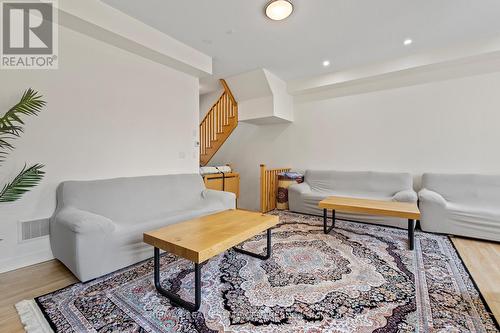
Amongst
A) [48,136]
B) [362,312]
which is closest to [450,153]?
[362,312]

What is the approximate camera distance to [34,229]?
2285 millimetres

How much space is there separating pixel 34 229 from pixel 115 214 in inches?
28.4

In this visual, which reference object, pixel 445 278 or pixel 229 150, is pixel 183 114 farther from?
pixel 445 278

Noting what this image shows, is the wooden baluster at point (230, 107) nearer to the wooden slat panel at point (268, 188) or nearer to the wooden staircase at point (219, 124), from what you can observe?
the wooden staircase at point (219, 124)

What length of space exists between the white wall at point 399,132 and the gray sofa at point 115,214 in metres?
2.45

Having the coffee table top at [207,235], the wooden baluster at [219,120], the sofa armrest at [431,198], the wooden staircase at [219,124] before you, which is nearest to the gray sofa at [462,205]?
the sofa armrest at [431,198]

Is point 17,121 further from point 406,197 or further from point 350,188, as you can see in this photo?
point 406,197

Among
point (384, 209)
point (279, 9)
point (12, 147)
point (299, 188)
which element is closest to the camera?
point (12, 147)

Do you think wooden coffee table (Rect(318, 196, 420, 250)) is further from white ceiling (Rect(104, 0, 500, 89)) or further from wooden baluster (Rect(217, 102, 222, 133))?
wooden baluster (Rect(217, 102, 222, 133))

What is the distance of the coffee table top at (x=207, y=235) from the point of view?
1.54 m

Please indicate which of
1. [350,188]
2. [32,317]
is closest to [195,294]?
[32,317]

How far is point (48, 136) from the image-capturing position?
239 cm

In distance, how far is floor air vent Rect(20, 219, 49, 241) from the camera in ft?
7.30

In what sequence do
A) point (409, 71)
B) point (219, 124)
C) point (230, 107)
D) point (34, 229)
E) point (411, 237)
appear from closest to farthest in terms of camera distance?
point (34, 229)
point (411, 237)
point (409, 71)
point (230, 107)
point (219, 124)
